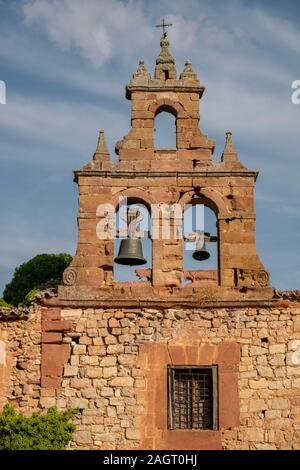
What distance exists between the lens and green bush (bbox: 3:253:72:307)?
1995 cm

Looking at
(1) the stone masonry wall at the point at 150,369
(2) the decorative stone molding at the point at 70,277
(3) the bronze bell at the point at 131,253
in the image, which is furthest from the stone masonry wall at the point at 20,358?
(3) the bronze bell at the point at 131,253

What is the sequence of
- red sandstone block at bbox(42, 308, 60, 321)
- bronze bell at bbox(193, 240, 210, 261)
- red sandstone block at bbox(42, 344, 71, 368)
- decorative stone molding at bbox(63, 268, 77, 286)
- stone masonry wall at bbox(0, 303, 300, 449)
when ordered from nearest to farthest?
stone masonry wall at bbox(0, 303, 300, 449), red sandstone block at bbox(42, 344, 71, 368), red sandstone block at bbox(42, 308, 60, 321), decorative stone molding at bbox(63, 268, 77, 286), bronze bell at bbox(193, 240, 210, 261)

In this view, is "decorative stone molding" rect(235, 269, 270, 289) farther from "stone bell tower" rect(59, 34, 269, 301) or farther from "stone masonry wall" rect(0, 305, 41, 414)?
"stone masonry wall" rect(0, 305, 41, 414)

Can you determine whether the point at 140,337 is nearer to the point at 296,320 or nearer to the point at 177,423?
the point at 177,423

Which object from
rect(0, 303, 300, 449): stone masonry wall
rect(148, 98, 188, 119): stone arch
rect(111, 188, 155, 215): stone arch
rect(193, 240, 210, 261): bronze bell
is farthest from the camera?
rect(148, 98, 188, 119): stone arch

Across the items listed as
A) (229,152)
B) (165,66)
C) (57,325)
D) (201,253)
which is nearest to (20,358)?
(57,325)

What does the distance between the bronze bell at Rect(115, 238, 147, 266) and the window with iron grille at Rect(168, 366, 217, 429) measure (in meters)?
2.10

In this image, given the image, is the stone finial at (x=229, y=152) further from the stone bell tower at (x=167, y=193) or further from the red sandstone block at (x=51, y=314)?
the red sandstone block at (x=51, y=314)

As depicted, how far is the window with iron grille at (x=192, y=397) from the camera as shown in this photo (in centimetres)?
1418

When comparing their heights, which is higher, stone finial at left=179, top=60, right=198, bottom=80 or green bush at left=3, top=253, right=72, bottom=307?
stone finial at left=179, top=60, right=198, bottom=80

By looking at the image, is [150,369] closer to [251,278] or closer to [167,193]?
[251,278]

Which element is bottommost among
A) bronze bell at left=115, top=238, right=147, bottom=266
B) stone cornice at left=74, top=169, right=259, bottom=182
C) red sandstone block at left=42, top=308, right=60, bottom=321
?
red sandstone block at left=42, top=308, right=60, bottom=321

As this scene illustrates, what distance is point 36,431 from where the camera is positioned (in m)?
13.8

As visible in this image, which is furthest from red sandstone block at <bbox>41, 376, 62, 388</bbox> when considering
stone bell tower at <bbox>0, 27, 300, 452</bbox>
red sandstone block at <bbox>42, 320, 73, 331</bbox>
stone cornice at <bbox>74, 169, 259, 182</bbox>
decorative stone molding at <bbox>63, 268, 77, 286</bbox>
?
stone cornice at <bbox>74, 169, 259, 182</bbox>
